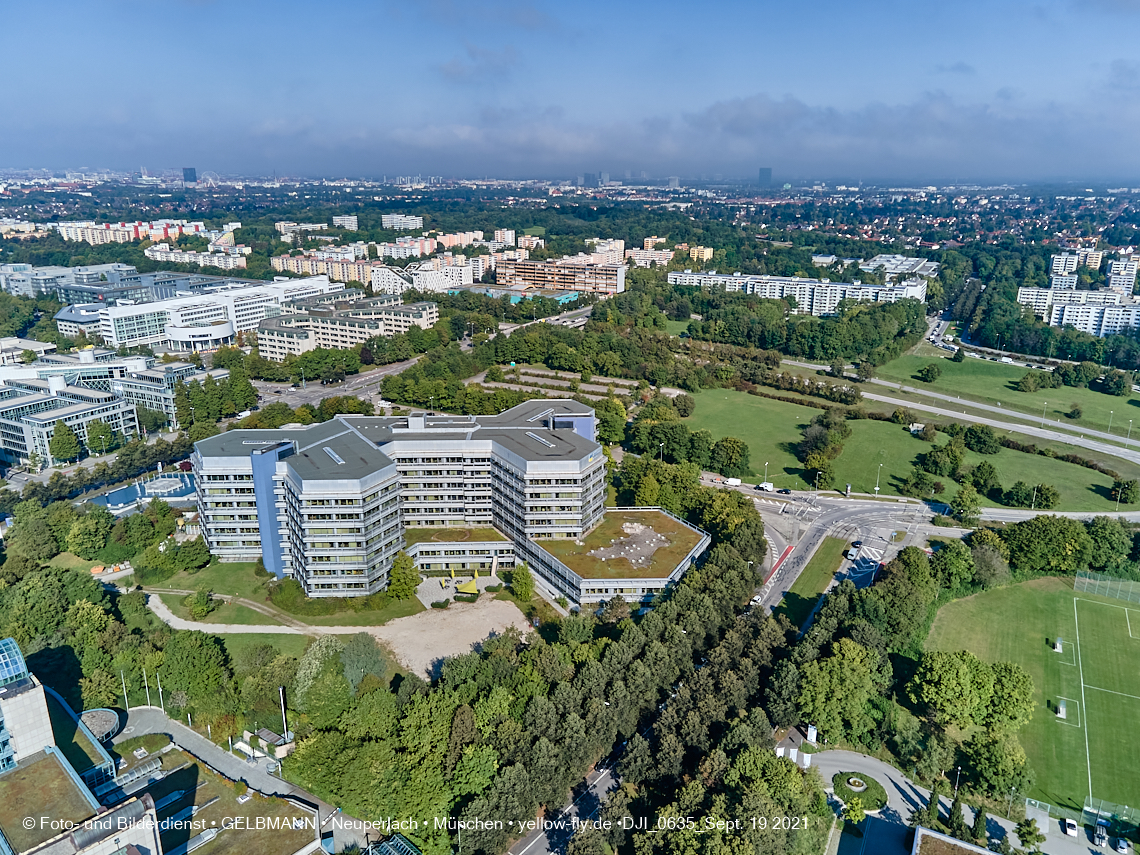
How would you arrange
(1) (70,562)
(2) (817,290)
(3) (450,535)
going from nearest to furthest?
(1) (70,562) < (3) (450,535) < (2) (817,290)

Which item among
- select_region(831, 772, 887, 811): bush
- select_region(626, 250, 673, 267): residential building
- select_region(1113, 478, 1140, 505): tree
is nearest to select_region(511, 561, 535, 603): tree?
select_region(831, 772, 887, 811): bush

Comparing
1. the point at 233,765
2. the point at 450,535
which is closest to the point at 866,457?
the point at 450,535

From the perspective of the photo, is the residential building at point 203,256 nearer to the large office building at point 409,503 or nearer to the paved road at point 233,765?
the large office building at point 409,503

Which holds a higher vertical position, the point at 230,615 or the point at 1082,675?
the point at 1082,675

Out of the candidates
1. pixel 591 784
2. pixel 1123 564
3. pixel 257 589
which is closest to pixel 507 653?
pixel 591 784

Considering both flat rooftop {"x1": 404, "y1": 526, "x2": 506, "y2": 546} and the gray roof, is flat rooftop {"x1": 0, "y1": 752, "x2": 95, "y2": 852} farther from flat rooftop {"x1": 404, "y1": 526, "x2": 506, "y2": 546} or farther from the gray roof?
flat rooftop {"x1": 404, "y1": 526, "x2": 506, "y2": 546}

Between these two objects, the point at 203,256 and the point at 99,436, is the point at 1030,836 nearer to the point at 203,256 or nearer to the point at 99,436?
the point at 99,436
